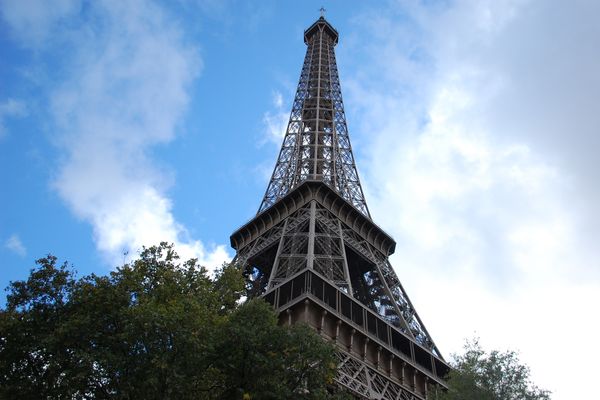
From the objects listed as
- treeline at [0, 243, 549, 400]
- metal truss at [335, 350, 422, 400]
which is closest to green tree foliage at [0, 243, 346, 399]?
treeline at [0, 243, 549, 400]

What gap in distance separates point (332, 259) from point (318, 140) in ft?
72.5

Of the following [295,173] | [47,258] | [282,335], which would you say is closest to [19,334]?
[47,258]

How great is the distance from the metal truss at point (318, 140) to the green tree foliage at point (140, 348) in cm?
3124

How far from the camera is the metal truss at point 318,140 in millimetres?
52938

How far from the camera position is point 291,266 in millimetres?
37812

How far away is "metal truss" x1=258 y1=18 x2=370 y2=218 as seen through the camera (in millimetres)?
52938

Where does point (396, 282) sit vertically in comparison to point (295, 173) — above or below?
below

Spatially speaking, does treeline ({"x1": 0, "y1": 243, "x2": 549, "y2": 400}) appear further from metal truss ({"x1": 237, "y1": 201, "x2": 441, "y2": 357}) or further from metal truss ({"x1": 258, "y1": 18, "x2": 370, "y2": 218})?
metal truss ({"x1": 258, "y1": 18, "x2": 370, "y2": 218})

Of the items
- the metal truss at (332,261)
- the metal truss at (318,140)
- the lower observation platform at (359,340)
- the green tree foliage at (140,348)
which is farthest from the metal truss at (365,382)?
the metal truss at (318,140)

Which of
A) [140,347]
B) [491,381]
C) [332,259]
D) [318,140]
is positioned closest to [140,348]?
[140,347]

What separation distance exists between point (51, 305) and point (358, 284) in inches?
1203

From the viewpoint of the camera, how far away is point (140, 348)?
16.6 metres

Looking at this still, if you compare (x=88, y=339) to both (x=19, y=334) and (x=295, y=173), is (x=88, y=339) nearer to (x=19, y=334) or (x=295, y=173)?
(x=19, y=334)

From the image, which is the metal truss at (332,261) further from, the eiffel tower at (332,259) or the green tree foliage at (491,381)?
the green tree foliage at (491,381)
